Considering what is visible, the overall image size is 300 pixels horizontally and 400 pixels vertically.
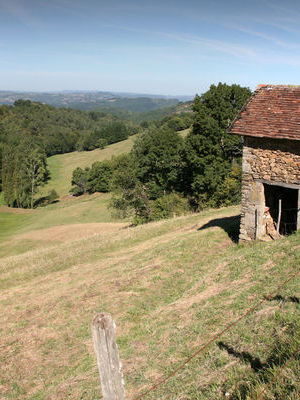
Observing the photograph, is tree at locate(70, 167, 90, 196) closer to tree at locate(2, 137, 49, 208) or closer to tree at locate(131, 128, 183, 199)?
tree at locate(2, 137, 49, 208)

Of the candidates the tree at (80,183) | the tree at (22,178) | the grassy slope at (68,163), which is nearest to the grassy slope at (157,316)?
the tree at (22,178)

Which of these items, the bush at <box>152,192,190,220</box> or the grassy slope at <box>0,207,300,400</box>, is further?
the bush at <box>152,192,190,220</box>

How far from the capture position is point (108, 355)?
4160mm

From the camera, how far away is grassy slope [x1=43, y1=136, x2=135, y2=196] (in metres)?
92.9

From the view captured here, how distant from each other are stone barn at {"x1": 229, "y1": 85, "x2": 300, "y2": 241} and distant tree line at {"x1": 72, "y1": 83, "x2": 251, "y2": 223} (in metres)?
19.2

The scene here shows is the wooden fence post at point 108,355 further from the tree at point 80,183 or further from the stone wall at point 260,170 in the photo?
the tree at point 80,183

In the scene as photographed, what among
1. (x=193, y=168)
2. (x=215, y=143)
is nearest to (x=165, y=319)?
(x=215, y=143)

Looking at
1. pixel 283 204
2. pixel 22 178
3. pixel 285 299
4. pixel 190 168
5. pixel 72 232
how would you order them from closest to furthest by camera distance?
1. pixel 285 299
2. pixel 283 204
3. pixel 72 232
4. pixel 190 168
5. pixel 22 178

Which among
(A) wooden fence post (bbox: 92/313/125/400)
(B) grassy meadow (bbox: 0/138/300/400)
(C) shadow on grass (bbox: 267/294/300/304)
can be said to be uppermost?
(A) wooden fence post (bbox: 92/313/125/400)

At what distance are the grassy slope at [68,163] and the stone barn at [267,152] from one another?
255 ft

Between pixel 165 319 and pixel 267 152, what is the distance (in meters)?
8.56

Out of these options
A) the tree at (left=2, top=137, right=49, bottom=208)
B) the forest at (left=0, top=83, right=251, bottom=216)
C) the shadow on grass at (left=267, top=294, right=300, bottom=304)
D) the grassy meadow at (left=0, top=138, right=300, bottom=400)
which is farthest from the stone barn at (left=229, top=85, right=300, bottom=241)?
the tree at (left=2, top=137, right=49, bottom=208)

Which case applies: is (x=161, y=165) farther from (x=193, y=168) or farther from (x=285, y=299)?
(x=285, y=299)

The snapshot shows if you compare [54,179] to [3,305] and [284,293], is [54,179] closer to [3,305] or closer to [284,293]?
[3,305]
